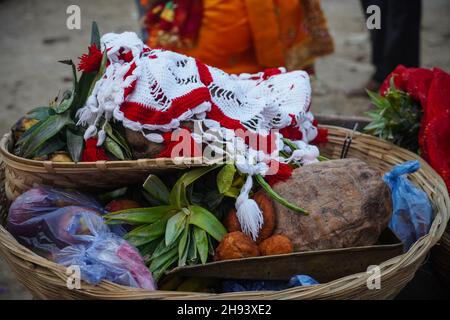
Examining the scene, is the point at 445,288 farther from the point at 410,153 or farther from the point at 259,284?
the point at 259,284

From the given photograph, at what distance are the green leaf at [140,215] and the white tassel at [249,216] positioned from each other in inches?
9.4

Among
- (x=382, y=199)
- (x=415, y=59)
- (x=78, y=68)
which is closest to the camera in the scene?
(x=382, y=199)

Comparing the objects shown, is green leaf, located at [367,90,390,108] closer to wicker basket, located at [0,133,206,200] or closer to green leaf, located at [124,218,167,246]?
wicker basket, located at [0,133,206,200]

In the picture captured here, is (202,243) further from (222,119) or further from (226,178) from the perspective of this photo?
(222,119)

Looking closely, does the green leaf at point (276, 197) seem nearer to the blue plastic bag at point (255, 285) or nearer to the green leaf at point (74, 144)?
the blue plastic bag at point (255, 285)

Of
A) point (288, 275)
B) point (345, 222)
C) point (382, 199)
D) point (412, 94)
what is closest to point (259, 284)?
point (288, 275)

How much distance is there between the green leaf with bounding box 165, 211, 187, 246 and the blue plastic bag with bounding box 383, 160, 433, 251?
0.73m

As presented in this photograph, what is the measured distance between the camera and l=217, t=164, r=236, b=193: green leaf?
167 cm

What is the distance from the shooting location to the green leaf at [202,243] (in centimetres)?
160

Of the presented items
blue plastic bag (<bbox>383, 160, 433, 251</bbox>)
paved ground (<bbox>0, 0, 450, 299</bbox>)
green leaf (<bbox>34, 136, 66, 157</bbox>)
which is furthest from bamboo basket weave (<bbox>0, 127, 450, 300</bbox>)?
paved ground (<bbox>0, 0, 450, 299</bbox>)

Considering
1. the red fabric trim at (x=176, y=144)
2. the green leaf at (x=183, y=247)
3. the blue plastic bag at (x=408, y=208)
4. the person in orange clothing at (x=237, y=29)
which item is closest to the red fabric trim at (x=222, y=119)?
the red fabric trim at (x=176, y=144)
